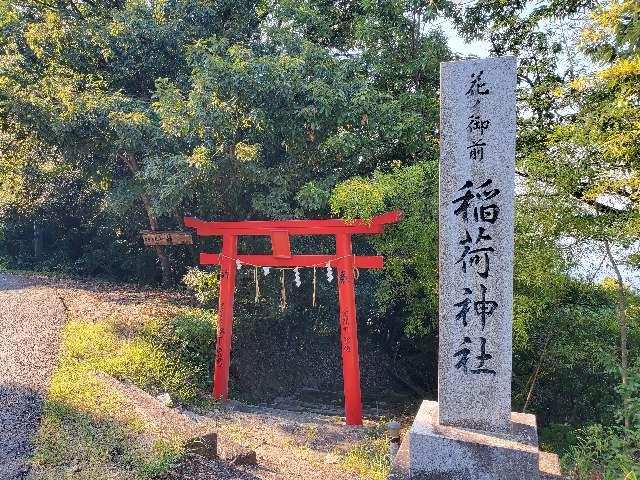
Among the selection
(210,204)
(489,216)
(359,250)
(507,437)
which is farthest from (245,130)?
(507,437)

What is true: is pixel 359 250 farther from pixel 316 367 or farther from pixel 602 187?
pixel 602 187

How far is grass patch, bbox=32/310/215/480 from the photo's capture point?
418cm

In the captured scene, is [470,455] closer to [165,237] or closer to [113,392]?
[113,392]

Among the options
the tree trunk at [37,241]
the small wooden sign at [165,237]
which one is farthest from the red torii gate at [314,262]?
the tree trunk at [37,241]

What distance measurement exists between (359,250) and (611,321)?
480 centimetres

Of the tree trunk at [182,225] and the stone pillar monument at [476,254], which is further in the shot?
the tree trunk at [182,225]

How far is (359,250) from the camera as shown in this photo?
10406 mm

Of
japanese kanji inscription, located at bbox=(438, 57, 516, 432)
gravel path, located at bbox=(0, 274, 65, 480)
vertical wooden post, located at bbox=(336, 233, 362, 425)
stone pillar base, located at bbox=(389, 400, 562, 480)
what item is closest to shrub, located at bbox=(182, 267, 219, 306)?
gravel path, located at bbox=(0, 274, 65, 480)

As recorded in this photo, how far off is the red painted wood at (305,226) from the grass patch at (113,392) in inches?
74.9

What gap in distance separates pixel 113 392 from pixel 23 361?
80.7 inches

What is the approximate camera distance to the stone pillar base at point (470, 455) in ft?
11.7

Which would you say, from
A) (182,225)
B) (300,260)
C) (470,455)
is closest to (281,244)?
(300,260)

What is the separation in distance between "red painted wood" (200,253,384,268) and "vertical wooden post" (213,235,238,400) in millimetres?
175

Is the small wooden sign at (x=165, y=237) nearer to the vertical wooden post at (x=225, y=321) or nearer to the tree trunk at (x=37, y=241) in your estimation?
the vertical wooden post at (x=225, y=321)
